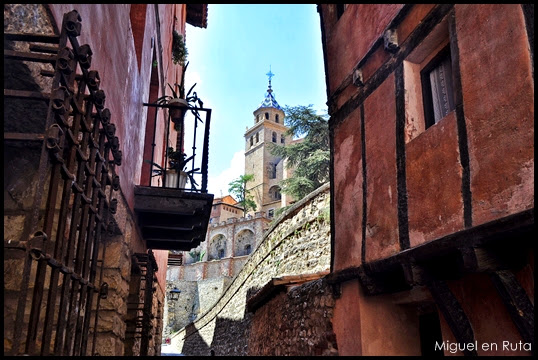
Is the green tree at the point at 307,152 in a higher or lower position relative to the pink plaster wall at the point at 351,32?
higher

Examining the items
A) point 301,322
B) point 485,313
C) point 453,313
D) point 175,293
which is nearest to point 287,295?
point 301,322

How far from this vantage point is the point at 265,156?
2682 inches

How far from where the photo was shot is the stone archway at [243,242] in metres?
48.9

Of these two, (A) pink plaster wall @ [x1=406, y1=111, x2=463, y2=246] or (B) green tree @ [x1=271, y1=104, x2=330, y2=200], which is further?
(B) green tree @ [x1=271, y1=104, x2=330, y2=200]

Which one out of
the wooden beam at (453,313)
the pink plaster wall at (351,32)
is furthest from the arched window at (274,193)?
the wooden beam at (453,313)

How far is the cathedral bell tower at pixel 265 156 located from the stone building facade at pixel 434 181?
5524 cm

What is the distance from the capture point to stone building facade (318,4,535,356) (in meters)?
3.33

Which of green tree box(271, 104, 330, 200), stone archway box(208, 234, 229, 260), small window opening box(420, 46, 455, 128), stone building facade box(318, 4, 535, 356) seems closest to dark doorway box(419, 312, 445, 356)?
stone building facade box(318, 4, 535, 356)

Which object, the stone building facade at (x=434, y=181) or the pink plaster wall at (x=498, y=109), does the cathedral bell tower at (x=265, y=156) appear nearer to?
the stone building facade at (x=434, y=181)

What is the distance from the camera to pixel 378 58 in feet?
18.2

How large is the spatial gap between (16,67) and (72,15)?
0.45 metres

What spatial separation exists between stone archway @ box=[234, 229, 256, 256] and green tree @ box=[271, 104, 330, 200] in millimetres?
25259

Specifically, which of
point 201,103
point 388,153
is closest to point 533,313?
point 388,153

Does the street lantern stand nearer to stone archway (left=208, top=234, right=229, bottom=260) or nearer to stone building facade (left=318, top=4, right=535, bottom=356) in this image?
stone building facade (left=318, top=4, right=535, bottom=356)
